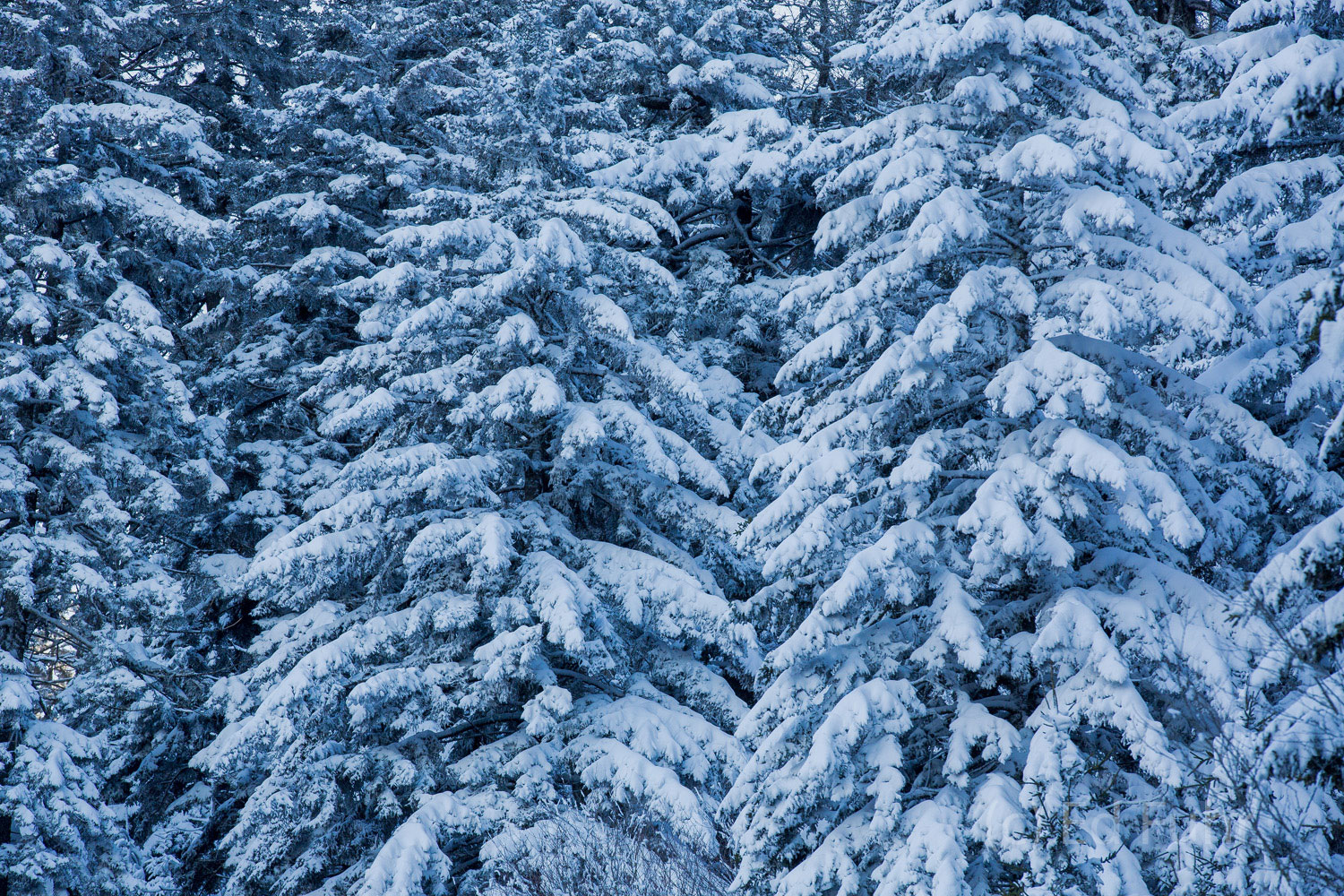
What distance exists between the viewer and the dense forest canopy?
9234 mm

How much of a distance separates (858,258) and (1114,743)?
5.20 m

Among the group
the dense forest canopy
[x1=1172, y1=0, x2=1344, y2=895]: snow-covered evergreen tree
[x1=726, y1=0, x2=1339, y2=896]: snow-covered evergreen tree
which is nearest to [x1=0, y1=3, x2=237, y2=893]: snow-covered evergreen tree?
the dense forest canopy

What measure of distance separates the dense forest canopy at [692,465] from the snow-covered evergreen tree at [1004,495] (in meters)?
0.05

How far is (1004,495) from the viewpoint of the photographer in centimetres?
959

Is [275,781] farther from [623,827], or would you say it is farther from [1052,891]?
[1052,891]

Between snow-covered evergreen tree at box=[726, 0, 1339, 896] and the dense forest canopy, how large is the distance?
51 mm

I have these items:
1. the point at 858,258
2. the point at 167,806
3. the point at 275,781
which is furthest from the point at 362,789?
the point at 858,258

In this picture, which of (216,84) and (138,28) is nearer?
(138,28)

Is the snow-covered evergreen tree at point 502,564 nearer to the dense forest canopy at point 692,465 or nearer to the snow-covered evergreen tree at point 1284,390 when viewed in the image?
the dense forest canopy at point 692,465

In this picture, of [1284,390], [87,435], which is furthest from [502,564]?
[1284,390]

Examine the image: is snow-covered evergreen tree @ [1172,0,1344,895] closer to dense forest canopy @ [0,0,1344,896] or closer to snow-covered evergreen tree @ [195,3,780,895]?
dense forest canopy @ [0,0,1344,896]

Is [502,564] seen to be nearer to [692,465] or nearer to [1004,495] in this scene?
[692,465]

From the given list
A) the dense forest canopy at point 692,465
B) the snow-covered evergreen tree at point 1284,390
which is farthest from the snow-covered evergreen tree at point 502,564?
the snow-covered evergreen tree at point 1284,390

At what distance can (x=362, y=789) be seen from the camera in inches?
520
